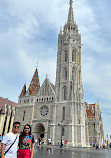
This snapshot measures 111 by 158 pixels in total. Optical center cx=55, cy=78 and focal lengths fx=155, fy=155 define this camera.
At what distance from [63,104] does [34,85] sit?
9742mm

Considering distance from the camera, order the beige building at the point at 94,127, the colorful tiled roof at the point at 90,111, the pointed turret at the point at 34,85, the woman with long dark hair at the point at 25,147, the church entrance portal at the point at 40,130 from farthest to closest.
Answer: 1. the colorful tiled roof at the point at 90,111
2. the pointed turret at the point at 34,85
3. the beige building at the point at 94,127
4. the church entrance portal at the point at 40,130
5. the woman with long dark hair at the point at 25,147

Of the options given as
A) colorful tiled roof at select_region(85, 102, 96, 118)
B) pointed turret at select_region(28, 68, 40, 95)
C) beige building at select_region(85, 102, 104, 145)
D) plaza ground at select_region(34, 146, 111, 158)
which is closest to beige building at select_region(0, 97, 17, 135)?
pointed turret at select_region(28, 68, 40, 95)

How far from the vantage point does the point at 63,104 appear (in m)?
29.5

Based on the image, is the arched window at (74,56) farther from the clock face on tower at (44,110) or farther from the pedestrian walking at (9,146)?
the pedestrian walking at (9,146)

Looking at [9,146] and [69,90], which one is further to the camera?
[69,90]

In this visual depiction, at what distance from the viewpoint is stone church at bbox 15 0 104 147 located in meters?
27.6

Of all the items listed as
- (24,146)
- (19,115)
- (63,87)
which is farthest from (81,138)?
(24,146)

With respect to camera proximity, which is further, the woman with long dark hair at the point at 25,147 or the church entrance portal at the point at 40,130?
the church entrance portal at the point at 40,130

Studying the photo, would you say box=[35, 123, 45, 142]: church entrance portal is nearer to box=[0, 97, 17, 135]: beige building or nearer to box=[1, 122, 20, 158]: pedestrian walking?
box=[0, 97, 17, 135]: beige building

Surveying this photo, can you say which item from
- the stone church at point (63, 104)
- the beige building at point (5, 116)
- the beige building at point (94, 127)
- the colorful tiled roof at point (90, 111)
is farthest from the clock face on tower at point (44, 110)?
the beige building at point (5, 116)

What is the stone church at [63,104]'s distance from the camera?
27.6 meters

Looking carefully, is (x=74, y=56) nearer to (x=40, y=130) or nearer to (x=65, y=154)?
(x=40, y=130)

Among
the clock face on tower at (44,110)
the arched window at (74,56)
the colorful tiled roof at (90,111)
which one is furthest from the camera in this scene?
the colorful tiled roof at (90,111)

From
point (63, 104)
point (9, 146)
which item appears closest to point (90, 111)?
point (63, 104)
